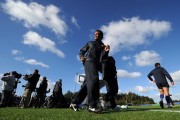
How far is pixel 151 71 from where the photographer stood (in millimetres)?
13203

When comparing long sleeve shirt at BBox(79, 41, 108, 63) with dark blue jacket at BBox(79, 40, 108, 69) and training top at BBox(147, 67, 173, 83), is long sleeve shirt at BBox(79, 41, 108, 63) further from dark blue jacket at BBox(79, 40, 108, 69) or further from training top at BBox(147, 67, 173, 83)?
training top at BBox(147, 67, 173, 83)

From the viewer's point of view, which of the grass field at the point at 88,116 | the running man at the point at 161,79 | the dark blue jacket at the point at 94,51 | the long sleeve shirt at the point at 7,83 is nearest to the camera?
the grass field at the point at 88,116

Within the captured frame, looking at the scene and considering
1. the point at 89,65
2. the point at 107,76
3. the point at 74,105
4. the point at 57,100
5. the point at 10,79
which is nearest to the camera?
the point at 89,65

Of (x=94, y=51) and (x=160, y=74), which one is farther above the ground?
(x=160, y=74)

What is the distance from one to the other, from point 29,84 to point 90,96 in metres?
9.20

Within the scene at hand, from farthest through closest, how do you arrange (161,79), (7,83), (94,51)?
(7,83)
(161,79)
(94,51)

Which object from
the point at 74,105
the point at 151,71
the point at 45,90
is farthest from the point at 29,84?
the point at 74,105

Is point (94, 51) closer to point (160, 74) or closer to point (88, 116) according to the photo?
point (88, 116)

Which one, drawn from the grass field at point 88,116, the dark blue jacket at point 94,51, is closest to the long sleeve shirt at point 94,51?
the dark blue jacket at point 94,51

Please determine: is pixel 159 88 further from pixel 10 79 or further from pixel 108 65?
pixel 10 79

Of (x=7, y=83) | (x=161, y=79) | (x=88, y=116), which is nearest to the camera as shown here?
(x=88, y=116)

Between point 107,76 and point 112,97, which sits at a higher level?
point 107,76

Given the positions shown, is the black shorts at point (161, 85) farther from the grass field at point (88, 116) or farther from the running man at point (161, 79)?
the grass field at point (88, 116)

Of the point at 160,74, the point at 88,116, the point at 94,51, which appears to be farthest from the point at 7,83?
the point at 88,116
